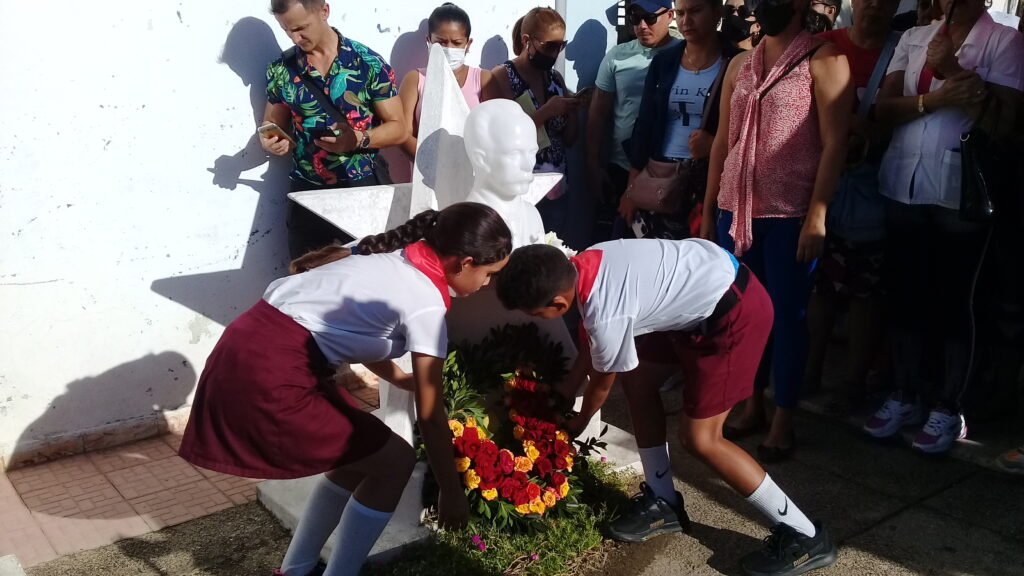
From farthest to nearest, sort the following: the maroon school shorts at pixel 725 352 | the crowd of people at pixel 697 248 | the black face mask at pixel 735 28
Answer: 1. the black face mask at pixel 735 28
2. the maroon school shorts at pixel 725 352
3. the crowd of people at pixel 697 248

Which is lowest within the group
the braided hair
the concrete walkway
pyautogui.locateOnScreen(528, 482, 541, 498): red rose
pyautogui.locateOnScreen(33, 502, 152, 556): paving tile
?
the concrete walkway

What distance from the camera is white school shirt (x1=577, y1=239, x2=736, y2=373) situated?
2.84 meters

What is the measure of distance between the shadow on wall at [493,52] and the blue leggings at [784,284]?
2067mm

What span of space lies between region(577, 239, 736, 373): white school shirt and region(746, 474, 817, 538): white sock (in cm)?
64

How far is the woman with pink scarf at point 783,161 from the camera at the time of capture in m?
3.64

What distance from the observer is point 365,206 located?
356 cm

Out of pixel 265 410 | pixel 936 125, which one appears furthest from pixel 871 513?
pixel 265 410

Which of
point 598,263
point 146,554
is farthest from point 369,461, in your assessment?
point 146,554

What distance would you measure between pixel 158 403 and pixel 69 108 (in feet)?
4.94

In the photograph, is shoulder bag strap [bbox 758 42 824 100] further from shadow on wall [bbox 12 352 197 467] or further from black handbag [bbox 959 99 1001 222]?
shadow on wall [bbox 12 352 197 467]

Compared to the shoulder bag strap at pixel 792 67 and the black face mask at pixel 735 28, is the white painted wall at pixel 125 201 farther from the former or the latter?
the shoulder bag strap at pixel 792 67

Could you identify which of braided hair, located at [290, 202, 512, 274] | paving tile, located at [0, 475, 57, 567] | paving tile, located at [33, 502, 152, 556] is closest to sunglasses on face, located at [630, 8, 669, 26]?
braided hair, located at [290, 202, 512, 274]

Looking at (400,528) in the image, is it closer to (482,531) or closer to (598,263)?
(482,531)

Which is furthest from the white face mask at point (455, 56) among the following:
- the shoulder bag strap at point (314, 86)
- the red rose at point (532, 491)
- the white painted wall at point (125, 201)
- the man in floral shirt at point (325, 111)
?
the red rose at point (532, 491)
